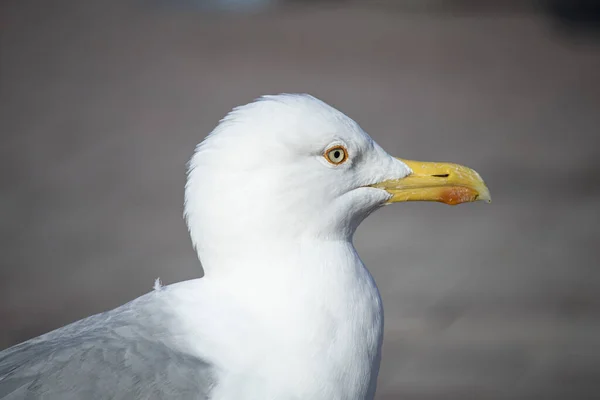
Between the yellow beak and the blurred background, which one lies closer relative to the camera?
the yellow beak

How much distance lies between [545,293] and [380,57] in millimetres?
6807

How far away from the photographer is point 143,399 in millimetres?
1852

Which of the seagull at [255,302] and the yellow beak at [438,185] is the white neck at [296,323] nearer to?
the seagull at [255,302]

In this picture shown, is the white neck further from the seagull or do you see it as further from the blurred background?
the blurred background

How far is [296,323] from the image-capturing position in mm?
1985

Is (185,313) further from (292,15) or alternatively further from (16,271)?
(292,15)

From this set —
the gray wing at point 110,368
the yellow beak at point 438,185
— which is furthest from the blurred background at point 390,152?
the gray wing at point 110,368

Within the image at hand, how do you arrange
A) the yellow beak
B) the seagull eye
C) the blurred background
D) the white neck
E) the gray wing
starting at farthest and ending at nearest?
1. the blurred background
2. the yellow beak
3. the seagull eye
4. the white neck
5. the gray wing

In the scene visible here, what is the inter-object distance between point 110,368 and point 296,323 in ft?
1.54

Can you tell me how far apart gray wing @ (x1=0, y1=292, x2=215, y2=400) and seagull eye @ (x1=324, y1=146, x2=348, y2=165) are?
2.05 ft

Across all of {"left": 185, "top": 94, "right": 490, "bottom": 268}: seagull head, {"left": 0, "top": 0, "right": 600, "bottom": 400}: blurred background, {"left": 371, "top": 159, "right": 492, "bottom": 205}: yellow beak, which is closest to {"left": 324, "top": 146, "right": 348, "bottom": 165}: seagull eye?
{"left": 185, "top": 94, "right": 490, "bottom": 268}: seagull head

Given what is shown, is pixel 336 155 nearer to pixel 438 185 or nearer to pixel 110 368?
pixel 438 185

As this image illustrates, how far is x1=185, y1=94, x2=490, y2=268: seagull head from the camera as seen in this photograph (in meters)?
2.03

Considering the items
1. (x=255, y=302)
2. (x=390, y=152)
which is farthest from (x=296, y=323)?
(x=390, y=152)
